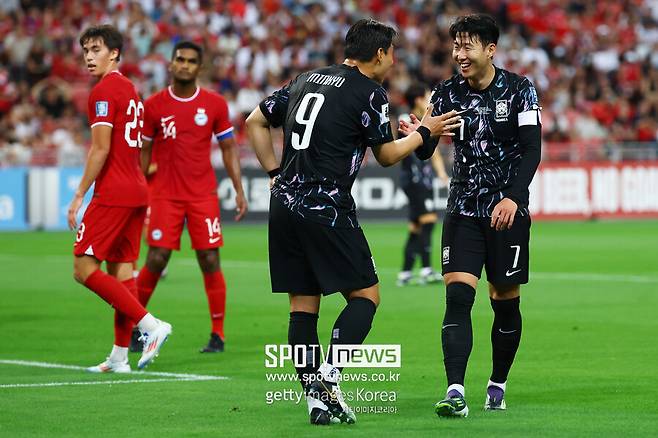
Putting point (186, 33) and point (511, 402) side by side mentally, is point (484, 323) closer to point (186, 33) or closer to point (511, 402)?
point (511, 402)

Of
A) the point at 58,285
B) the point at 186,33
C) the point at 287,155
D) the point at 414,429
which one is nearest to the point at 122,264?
the point at 287,155

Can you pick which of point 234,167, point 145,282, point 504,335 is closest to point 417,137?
point 504,335

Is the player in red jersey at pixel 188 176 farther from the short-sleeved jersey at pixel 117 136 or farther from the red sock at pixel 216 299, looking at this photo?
the short-sleeved jersey at pixel 117 136

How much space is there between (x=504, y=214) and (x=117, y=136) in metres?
3.50

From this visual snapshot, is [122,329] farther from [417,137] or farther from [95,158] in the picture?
[417,137]

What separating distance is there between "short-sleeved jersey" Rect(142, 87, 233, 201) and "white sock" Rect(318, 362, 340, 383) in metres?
4.35

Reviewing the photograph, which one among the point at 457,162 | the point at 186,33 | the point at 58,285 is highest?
the point at 186,33

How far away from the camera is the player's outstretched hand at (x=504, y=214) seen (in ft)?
26.9

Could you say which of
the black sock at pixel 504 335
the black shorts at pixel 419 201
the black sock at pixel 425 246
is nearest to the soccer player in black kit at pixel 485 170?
the black sock at pixel 504 335

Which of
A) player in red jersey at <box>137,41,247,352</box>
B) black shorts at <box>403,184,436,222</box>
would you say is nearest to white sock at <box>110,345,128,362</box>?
player in red jersey at <box>137,41,247,352</box>

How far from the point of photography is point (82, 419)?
817 centimetres

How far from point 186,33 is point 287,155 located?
26.5 m

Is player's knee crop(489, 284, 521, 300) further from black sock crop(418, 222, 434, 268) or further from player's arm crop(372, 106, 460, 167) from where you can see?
black sock crop(418, 222, 434, 268)

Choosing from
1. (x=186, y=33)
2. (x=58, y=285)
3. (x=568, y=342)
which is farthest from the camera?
(x=186, y=33)
